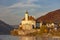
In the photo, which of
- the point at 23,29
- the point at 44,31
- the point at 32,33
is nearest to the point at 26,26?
the point at 23,29

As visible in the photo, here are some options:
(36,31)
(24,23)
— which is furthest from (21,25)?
(36,31)

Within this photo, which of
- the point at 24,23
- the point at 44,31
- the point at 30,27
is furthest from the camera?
the point at 24,23

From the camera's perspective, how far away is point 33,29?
456 ft

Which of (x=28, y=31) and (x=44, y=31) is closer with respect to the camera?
(x=44, y=31)

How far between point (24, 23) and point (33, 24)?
4.89m

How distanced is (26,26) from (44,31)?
74.0ft

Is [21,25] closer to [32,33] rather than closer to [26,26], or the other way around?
[26,26]

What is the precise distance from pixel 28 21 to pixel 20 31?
8.65 meters

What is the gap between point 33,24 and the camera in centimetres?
15175

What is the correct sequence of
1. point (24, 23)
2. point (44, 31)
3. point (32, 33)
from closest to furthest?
1. point (44, 31)
2. point (32, 33)
3. point (24, 23)

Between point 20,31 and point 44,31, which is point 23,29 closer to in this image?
point 20,31

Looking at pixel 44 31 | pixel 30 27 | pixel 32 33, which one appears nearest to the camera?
pixel 44 31

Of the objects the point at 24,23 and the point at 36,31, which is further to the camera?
the point at 24,23

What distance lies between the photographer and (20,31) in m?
148
